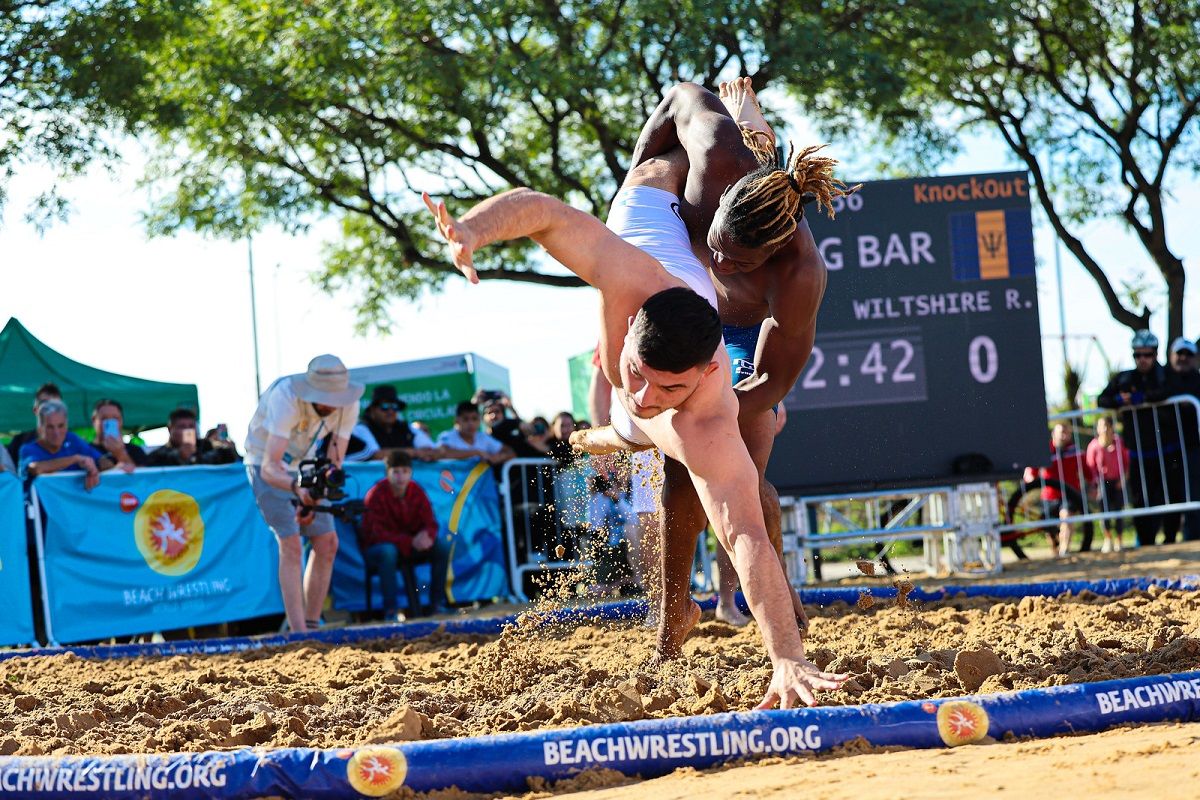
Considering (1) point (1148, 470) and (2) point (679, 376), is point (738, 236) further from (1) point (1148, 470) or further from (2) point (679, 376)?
(1) point (1148, 470)

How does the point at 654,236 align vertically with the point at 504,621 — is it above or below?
above

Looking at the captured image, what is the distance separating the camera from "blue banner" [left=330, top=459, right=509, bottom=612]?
35.7 ft

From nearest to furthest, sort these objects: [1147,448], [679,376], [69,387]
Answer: [679,376] < [1147,448] < [69,387]

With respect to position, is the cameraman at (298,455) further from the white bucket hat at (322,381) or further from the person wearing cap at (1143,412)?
the person wearing cap at (1143,412)

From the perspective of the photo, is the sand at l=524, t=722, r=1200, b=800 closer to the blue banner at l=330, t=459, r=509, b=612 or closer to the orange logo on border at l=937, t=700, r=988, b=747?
the orange logo on border at l=937, t=700, r=988, b=747

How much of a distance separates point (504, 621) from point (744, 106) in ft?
11.1

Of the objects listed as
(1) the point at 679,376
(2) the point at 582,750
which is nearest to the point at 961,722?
(2) the point at 582,750

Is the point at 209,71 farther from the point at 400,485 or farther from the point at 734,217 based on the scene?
the point at 734,217

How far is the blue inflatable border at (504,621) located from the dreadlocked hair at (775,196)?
313 centimetres

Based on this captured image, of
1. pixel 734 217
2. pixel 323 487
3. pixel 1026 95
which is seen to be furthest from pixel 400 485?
pixel 1026 95

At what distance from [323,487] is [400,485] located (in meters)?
2.30

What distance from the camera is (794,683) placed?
3.62 meters

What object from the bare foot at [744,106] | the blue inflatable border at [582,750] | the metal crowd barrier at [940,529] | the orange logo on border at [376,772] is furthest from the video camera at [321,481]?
the orange logo on border at [376,772]

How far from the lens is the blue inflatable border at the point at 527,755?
3.16 metres
